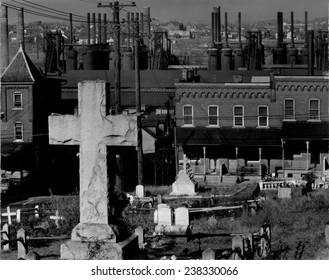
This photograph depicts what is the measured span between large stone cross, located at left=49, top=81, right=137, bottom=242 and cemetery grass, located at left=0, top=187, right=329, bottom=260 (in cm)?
104

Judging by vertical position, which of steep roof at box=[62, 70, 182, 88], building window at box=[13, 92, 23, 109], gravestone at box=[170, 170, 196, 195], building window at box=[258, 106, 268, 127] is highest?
steep roof at box=[62, 70, 182, 88]

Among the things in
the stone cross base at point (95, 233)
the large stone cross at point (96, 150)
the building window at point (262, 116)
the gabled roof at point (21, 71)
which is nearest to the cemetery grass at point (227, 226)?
the stone cross base at point (95, 233)

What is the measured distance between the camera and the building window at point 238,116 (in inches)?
1521

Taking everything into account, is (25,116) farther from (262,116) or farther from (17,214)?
(17,214)

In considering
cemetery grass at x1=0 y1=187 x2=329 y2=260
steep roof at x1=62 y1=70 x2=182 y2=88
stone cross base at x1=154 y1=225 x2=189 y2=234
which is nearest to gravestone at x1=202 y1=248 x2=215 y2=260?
cemetery grass at x1=0 y1=187 x2=329 y2=260

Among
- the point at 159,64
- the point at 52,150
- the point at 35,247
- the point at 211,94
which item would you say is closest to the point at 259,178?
the point at 211,94

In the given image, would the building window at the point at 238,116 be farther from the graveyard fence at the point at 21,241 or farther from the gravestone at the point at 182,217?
the graveyard fence at the point at 21,241

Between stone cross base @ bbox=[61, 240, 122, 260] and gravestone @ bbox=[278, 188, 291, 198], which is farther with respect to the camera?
gravestone @ bbox=[278, 188, 291, 198]

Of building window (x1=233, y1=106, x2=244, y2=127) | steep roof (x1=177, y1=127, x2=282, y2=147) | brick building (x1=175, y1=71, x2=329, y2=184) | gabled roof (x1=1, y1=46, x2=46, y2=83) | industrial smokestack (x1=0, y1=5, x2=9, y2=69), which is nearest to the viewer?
gabled roof (x1=1, y1=46, x2=46, y2=83)

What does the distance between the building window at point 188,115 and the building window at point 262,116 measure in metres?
3.17

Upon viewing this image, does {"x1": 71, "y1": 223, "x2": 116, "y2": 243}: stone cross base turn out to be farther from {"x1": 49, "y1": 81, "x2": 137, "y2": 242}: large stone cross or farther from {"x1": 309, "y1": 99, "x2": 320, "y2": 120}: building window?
{"x1": 309, "y1": 99, "x2": 320, "y2": 120}: building window

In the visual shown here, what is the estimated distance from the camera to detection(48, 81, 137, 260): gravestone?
10.9m

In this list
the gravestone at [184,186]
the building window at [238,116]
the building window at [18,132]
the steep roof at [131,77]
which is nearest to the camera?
the gravestone at [184,186]

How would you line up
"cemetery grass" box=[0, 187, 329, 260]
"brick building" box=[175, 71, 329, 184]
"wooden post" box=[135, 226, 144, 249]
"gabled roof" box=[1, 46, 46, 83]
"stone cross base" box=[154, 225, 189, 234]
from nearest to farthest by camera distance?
"wooden post" box=[135, 226, 144, 249] → "cemetery grass" box=[0, 187, 329, 260] → "stone cross base" box=[154, 225, 189, 234] → "gabled roof" box=[1, 46, 46, 83] → "brick building" box=[175, 71, 329, 184]
